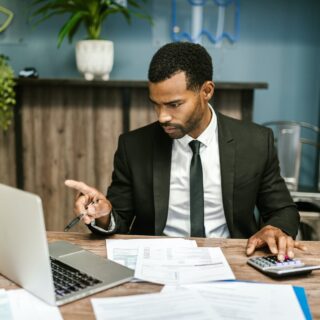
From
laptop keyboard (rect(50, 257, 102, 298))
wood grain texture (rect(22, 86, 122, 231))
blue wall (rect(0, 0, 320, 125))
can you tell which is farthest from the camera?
blue wall (rect(0, 0, 320, 125))

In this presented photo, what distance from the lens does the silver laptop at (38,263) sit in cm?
86

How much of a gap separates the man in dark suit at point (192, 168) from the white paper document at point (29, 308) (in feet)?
1.90

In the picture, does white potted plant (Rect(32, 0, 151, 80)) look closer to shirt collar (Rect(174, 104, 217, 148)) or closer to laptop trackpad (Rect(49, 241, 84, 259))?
shirt collar (Rect(174, 104, 217, 148))

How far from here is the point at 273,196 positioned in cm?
165

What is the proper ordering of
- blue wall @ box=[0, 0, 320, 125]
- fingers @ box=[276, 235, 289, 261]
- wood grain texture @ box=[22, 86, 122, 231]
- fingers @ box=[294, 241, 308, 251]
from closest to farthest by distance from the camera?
1. fingers @ box=[276, 235, 289, 261]
2. fingers @ box=[294, 241, 308, 251]
3. wood grain texture @ box=[22, 86, 122, 231]
4. blue wall @ box=[0, 0, 320, 125]

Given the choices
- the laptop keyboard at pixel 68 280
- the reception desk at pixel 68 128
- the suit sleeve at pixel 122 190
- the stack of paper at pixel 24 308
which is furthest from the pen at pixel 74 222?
the reception desk at pixel 68 128

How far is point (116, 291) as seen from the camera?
3.26 ft

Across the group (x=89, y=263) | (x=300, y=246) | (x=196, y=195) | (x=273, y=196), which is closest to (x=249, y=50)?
(x=273, y=196)

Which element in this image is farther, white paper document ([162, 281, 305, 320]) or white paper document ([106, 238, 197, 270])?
white paper document ([106, 238, 197, 270])

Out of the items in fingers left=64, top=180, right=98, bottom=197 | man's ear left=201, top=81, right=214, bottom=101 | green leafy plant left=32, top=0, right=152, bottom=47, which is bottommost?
fingers left=64, top=180, right=98, bottom=197

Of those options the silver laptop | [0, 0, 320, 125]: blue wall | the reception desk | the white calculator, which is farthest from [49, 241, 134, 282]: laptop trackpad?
[0, 0, 320, 125]: blue wall

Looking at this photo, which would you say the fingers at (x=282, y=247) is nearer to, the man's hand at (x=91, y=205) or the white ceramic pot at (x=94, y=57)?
the man's hand at (x=91, y=205)

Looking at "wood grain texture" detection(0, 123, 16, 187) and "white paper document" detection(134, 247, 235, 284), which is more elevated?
"white paper document" detection(134, 247, 235, 284)

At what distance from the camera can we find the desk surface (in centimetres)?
91
